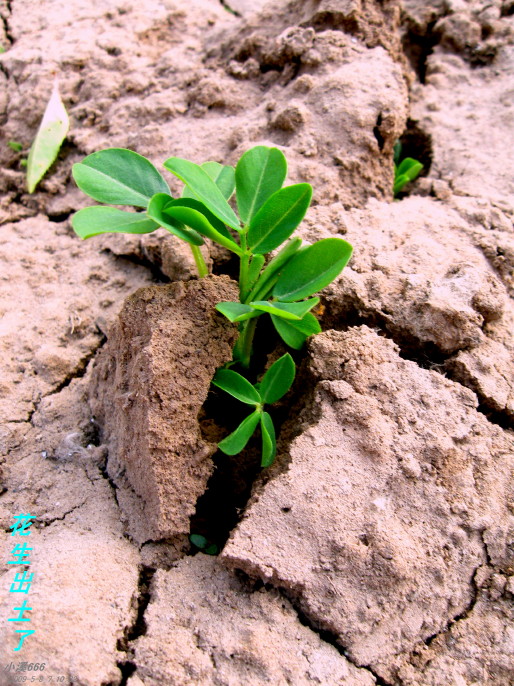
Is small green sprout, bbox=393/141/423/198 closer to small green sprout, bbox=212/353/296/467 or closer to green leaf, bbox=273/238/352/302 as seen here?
green leaf, bbox=273/238/352/302

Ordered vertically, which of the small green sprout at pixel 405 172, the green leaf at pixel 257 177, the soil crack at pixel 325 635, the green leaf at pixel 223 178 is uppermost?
the green leaf at pixel 257 177

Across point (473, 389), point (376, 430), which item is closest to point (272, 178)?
point (376, 430)

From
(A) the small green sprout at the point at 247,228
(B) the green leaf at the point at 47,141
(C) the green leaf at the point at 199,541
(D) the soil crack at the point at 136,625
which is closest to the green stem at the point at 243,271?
(A) the small green sprout at the point at 247,228

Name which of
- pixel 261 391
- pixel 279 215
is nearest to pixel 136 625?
pixel 261 391

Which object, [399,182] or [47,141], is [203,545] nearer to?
[399,182]

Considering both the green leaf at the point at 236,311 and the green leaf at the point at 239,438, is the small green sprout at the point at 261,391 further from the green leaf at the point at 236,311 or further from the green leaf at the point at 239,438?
the green leaf at the point at 236,311

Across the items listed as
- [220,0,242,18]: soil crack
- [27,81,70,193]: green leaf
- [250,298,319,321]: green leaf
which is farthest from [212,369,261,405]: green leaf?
[220,0,242,18]: soil crack
